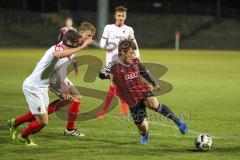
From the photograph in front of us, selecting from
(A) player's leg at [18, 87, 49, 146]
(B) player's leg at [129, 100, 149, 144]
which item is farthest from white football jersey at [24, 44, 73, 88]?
(B) player's leg at [129, 100, 149, 144]

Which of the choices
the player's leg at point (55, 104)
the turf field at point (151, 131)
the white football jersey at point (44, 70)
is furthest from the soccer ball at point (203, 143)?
the player's leg at point (55, 104)


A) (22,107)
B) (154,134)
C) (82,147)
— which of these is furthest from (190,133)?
(22,107)

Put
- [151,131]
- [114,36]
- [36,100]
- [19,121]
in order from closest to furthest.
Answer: [36,100] → [19,121] → [151,131] → [114,36]

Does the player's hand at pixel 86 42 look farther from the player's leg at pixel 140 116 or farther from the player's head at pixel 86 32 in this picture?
the player's leg at pixel 140 116

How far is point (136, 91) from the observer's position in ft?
32.7

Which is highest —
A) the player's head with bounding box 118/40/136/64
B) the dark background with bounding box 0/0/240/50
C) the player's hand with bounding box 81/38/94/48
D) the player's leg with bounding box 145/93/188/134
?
the player's hand with bounding box 81/38/94/48

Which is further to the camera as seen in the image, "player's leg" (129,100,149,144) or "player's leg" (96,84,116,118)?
"player's leg" (96,84,116,118)

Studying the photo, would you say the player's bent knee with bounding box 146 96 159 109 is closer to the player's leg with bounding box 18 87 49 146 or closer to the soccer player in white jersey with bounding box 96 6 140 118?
the player's leg with bounding box 18 87 49 146

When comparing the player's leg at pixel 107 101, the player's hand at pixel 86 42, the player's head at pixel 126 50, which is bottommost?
the player's leg at pixel 107 101

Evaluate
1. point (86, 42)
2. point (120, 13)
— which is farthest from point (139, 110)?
point (120, 13)

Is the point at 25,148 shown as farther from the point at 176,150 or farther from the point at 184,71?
the point at 184,71

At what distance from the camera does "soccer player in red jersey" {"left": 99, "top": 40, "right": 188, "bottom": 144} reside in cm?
988

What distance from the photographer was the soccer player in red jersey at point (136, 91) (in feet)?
32.4

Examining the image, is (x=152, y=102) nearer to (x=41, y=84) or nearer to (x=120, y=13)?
(x=41, y=84)
